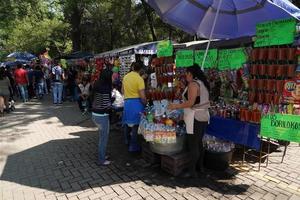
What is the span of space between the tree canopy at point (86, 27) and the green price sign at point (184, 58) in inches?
597

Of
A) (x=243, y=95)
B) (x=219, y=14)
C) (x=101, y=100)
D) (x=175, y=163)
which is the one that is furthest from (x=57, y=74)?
(x=243, y=95)

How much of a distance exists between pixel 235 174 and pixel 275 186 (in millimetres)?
657

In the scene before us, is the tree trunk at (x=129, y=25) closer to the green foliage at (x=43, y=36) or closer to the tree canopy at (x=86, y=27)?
the tree canopy at (x=86, y=27)

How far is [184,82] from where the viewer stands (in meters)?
6.46

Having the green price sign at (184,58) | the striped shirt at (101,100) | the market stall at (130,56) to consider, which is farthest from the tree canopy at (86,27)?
the striped shirt at (101,100)

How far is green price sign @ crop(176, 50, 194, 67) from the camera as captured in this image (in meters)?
6.25

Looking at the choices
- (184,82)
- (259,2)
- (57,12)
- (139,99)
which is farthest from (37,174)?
(57,12)

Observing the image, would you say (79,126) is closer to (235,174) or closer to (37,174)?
(37,174)

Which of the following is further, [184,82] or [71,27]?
[71,27]

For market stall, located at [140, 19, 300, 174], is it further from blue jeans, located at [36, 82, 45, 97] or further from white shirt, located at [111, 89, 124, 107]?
blue jeans, located at [36, 82, 45, 97]

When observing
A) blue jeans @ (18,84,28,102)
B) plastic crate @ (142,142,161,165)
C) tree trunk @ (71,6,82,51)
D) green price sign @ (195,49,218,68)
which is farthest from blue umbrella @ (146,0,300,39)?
tree trunk @ (71,6,82,51)

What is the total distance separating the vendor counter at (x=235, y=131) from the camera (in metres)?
4.94

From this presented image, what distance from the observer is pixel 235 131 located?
5.26m

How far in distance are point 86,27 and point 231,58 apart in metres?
26.4
